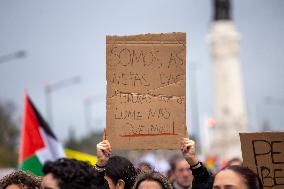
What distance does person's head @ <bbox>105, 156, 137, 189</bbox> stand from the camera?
20.4ft

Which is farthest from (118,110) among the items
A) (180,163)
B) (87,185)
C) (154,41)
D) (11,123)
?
(11,123)

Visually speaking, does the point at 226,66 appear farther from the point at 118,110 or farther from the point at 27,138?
the point at 118,110

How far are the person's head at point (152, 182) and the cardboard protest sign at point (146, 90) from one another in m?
0.22

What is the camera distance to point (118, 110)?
593cm

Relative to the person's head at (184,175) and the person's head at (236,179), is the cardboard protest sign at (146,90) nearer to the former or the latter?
the person's head at (236,179)

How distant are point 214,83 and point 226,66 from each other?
1.34 m

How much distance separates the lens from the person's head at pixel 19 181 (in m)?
5.81

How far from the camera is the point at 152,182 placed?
5895 mm

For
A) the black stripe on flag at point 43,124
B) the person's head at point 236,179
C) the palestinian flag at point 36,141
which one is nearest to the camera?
the person's head at point 236,179

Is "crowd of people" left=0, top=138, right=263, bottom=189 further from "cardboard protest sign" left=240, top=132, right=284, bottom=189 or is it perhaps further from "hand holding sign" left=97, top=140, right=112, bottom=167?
"cardboard protest sign" left=240, top=132, right=284, bottom=189

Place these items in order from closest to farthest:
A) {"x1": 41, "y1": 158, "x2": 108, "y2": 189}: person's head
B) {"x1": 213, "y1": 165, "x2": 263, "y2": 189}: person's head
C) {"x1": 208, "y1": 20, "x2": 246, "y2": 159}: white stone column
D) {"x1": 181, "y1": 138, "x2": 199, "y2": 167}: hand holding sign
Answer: {"x1": 41, "y1": 158, "x2": 108, "y2": 189}: person's head < {"x1": 213, "y1": 165, "x2": 263, "y2": 189}: person's head < {"x1": 181, "y1": 138, "x2": 199, "y2": 167}: hand holding sign < {"x1": 208, "y1": 20, "x2": 246, "y2": 159}: white stone column

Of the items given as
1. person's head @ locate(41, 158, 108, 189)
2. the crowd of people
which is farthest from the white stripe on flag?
person's head @ locate(41, 158, 108, 189)

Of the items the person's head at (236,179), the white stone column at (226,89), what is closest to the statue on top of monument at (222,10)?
the white stone column at (226,89)

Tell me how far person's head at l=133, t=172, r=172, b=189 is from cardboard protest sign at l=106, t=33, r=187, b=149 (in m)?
0.22
